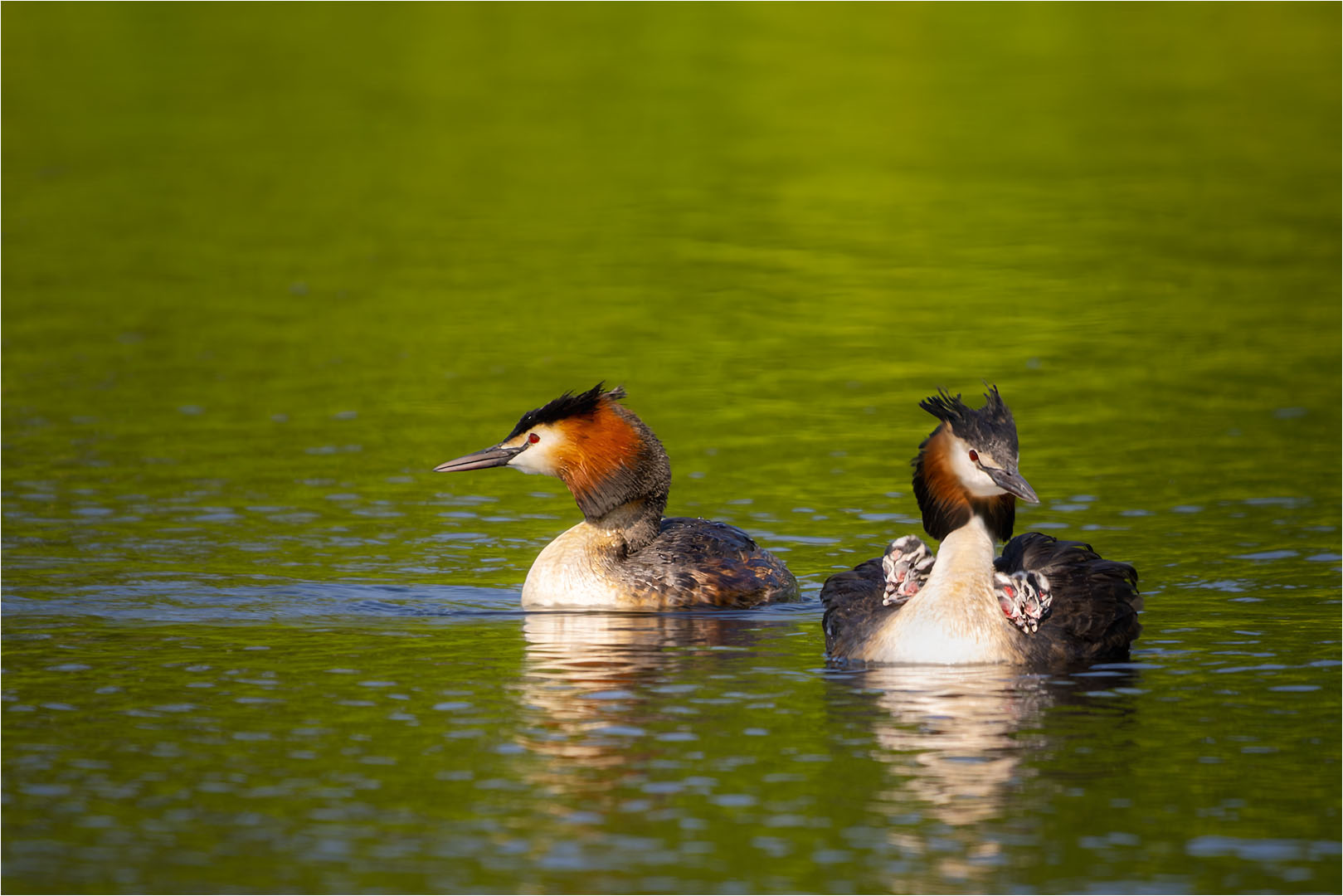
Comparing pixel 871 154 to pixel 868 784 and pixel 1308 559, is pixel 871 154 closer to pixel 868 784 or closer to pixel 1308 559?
pixel 1308 559

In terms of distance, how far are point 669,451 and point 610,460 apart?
469 cm

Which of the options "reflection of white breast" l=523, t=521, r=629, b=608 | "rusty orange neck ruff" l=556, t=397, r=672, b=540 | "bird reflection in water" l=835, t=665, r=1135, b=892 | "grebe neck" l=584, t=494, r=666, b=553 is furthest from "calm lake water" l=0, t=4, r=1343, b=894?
"rusty orange neck ruff" l=556, t=397, r=672, b=540

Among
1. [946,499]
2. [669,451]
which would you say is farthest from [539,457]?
[669,451]

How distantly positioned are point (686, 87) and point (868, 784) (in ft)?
136

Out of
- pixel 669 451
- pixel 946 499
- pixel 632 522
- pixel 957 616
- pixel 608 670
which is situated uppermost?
pixel 669 451

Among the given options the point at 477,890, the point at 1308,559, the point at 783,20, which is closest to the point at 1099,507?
the point at 1308,559

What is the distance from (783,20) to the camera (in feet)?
225

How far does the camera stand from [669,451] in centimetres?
2245

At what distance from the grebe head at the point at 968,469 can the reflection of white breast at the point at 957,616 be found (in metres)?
0.13

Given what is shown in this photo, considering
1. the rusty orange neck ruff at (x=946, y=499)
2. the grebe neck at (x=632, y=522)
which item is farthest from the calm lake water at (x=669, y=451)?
the rusty orange neck ruff at (x=946, y=499)

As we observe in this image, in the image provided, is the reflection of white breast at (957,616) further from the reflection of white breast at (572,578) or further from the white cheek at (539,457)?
the white cheek at (539,457)

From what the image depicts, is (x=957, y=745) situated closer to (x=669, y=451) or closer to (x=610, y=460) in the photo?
(x=610, y=460)

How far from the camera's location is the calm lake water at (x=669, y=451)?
38.7ft

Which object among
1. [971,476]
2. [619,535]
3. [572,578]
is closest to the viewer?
[971,476]
